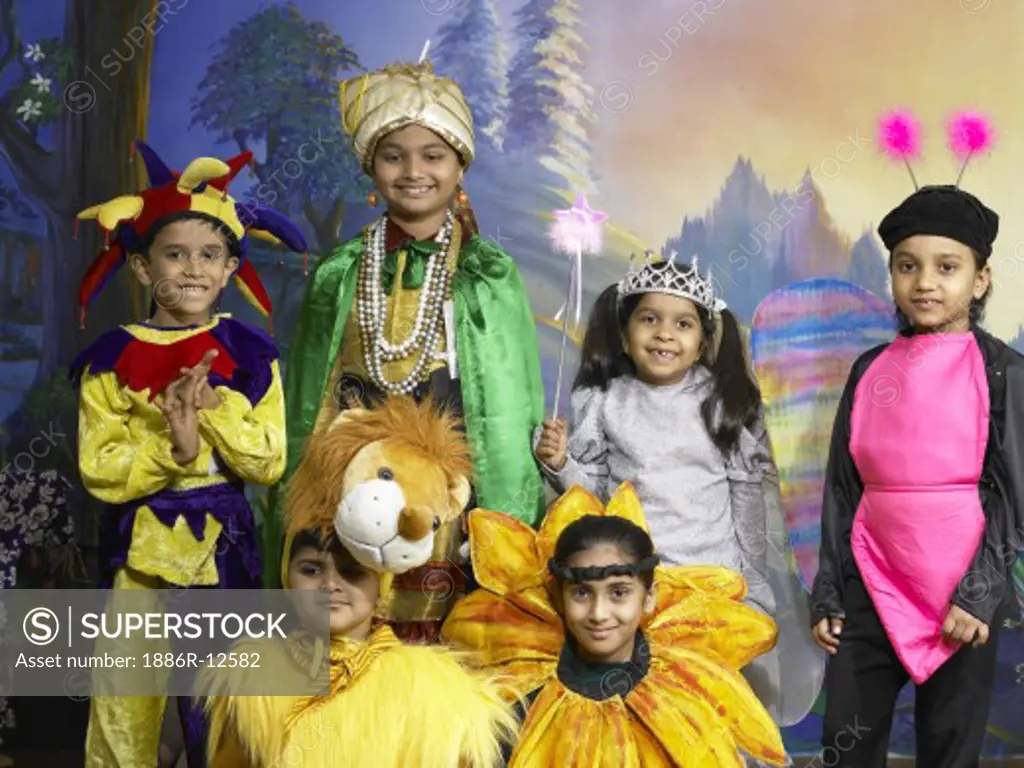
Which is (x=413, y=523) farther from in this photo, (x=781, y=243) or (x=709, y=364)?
(x=781, y=243)

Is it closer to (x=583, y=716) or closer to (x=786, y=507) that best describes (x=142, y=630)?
(x=583, y=716)

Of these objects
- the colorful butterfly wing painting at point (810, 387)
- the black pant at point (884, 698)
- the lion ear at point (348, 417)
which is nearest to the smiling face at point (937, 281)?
the black pant at point (884, 698)

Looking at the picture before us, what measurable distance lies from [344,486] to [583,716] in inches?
22.9

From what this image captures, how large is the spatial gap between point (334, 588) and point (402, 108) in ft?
3.60

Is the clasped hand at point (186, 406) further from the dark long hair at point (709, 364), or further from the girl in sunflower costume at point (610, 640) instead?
the dark long hair at point (709, 364)

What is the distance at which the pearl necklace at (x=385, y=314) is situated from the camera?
319cm

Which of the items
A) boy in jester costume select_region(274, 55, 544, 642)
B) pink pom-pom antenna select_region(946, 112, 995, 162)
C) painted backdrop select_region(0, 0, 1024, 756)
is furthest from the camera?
painted backdrop select_region(0, 0, 1024, 756)

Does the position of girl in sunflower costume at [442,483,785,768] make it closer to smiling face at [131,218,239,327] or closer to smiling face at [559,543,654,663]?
smiling face at [559,543,654,663]

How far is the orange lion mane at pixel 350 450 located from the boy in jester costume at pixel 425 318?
18.6 inches

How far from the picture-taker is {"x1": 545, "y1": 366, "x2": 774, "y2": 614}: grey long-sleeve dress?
10.5 ft

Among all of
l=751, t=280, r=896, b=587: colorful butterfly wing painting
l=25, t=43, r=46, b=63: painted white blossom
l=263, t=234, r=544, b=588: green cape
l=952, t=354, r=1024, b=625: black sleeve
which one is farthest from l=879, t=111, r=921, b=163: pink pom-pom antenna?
l=25, t=43, r=46, b=63: painted white blossom

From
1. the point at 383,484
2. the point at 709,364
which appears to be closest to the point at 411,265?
the point at 709,364

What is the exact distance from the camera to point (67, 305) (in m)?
4.19

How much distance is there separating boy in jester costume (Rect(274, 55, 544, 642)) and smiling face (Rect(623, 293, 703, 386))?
0.24 metres
